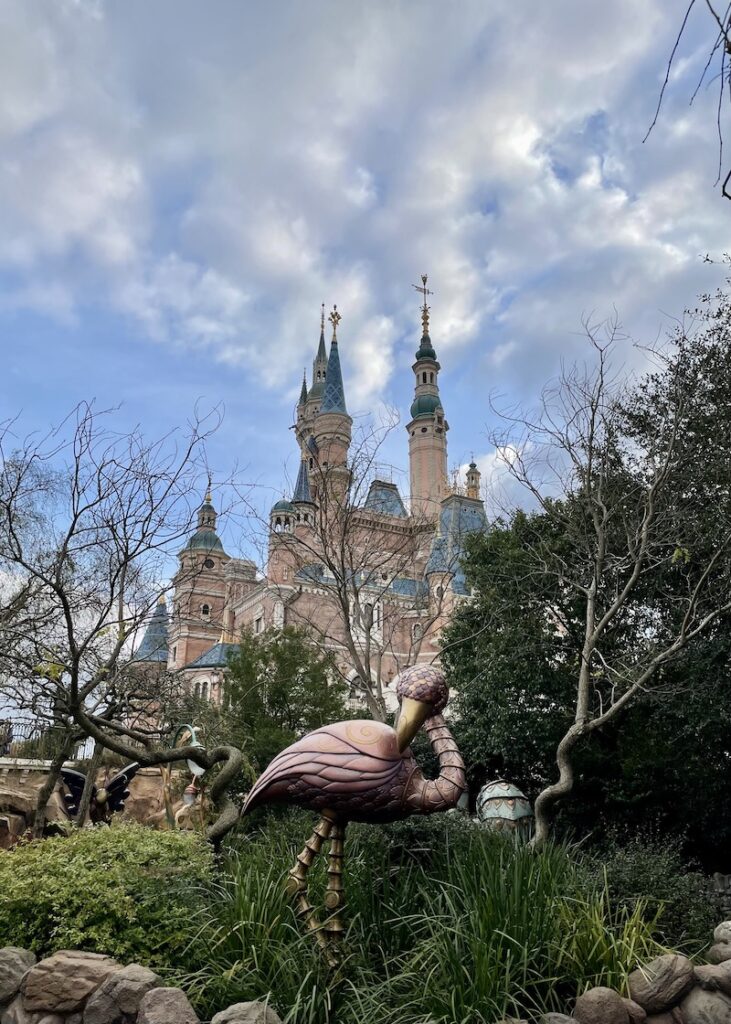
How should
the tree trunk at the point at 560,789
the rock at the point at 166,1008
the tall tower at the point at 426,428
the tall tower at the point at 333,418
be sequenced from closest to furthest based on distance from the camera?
1. the rock at the point at 166,1008
2. the tree trunk at the point at 560,789
3. the tall tower at the point at 333,418
4. the tall tower at the point at 426,428

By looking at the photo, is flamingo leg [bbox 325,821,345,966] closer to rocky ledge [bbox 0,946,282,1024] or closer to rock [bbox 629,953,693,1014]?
rocky ledge [bbox 0,946,282,1024]

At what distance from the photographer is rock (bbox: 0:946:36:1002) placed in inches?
177

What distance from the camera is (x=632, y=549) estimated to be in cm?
912

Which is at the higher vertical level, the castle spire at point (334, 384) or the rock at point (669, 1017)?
the castle spire at point (334, 384)

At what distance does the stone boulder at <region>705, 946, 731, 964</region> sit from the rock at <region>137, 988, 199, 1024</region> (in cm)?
309

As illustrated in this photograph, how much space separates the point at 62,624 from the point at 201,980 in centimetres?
582

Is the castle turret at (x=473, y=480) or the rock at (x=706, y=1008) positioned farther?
the castle turret at (x=473, y=480)

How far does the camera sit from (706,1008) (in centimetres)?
423

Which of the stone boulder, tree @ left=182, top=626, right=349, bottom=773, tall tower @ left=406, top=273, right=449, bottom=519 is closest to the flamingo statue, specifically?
the stone boulder

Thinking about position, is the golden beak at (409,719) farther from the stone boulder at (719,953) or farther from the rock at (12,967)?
the rock at (12,967)

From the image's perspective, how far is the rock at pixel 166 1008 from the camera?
386 centimetres

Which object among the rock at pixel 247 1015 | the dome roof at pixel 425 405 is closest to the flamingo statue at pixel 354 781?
the rock at pixel 247 1015

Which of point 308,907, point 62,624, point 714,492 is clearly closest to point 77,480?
point 62,624

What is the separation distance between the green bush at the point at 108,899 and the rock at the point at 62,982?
0.55ft
